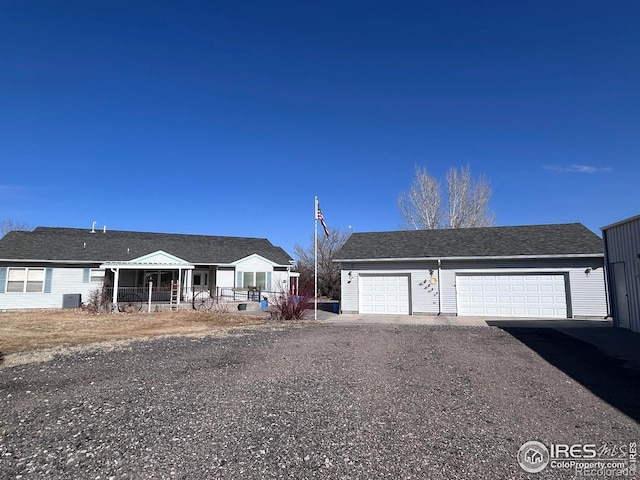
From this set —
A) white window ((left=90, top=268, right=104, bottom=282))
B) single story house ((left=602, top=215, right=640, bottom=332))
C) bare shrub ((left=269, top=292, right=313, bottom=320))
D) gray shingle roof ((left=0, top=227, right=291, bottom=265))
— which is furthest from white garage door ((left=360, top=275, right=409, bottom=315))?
white window ((left=90, top=268, right=104, bottom=282))

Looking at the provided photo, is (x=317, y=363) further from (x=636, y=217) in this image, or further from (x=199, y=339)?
(x=636, y=217)

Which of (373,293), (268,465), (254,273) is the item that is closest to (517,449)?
(268,465)

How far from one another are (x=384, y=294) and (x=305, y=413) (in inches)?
527

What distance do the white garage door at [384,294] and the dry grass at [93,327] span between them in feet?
16.3

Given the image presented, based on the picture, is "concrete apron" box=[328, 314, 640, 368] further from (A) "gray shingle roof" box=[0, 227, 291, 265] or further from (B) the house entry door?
(A) "gray shingle roof" box=[0, 227, 291, 265]

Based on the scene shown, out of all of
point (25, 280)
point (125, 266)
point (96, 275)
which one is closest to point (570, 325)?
point (125, 266)

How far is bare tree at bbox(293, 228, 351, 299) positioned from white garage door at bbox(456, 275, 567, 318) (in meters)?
12.7

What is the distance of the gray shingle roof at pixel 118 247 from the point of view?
2073cm

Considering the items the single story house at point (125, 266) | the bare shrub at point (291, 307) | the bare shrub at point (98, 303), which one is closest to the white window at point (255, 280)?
the single story house at point (125, 266)

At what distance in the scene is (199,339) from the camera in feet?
34.4

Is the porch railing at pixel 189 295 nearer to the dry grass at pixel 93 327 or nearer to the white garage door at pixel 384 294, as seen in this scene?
the dry grass at pixel 93 327

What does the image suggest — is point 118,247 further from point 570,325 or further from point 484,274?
point 570,325

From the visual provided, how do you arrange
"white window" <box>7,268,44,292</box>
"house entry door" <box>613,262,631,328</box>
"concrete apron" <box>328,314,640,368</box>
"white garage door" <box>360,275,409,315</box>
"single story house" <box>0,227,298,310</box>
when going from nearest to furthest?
1. "concrete apron" <box>328,314,640,368</box>
2. "house entry door" <box>613,262,631,328</box>
3. "white garage door" <box>360,275,409,315</box>
4. "white window" <box>7,268,44,292</box>
5. "single story house" <box>0,227,298,310</box>

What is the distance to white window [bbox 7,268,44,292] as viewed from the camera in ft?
64.1
